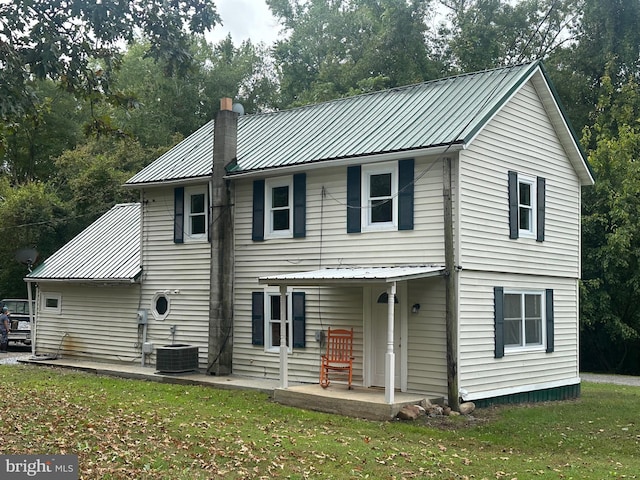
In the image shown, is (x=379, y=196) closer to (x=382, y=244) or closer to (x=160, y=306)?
(x=382, y=244)

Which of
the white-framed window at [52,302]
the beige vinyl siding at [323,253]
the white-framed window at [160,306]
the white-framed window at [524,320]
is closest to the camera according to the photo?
the beige vinyl siding at [323,253]

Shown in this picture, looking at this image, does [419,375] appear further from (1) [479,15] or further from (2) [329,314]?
(1) [479,15]

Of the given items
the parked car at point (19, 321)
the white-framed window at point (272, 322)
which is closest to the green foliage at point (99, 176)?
the parked car at point (19, 321)

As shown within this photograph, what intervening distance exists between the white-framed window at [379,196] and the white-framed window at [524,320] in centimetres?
297

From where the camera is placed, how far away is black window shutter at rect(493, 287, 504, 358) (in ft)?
51.0

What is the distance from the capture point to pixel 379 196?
625 inches

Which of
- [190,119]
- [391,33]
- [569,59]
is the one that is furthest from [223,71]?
[569,59]

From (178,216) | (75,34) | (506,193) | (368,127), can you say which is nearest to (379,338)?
(506,193)

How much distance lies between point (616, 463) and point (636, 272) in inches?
682

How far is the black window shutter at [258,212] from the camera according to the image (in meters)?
17.9

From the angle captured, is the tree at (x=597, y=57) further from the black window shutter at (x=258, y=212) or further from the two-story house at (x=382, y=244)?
the black window shutter at (x=258, y=212)

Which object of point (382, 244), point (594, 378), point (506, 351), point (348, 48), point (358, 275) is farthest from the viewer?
point (348, 48)

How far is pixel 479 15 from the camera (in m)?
38.5

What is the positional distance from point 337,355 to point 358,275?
8.12 feet
